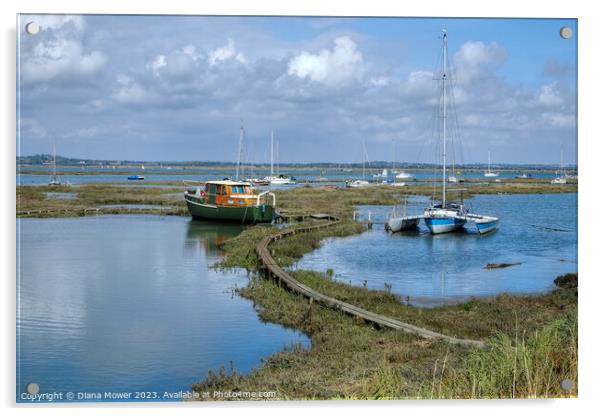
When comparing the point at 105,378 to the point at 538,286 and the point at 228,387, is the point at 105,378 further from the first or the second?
the point at 538,286

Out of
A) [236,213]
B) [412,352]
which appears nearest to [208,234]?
[236,213]

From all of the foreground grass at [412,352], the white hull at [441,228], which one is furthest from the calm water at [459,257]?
the foreground grass at [412,352]

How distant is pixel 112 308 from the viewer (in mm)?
11430

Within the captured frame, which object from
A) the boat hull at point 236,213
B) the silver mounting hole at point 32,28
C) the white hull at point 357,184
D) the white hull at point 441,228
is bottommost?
the white hull at point 441,228

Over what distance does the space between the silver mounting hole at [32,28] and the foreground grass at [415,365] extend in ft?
15.1

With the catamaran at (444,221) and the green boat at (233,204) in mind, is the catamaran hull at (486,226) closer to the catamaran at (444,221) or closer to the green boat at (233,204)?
the catamaran at (444,221)

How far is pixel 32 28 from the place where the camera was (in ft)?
24.5

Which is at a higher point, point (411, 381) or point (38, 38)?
point (38, 38)

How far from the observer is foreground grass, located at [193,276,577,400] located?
23.4 feet

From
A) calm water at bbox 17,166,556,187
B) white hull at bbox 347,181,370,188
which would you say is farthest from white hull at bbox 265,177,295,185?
white hull at bbox 347,181,370,188

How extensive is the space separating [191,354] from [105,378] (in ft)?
4.61

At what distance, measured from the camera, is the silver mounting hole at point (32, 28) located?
7.44 m

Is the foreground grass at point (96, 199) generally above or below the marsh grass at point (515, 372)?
above

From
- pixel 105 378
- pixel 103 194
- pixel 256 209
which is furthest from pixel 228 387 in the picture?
pixel 103 194
